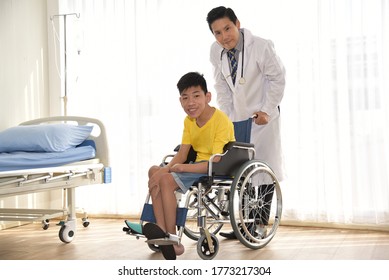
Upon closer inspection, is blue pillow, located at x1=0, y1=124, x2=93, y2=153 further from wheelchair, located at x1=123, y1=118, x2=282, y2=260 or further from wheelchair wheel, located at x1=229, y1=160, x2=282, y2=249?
wheelchair wheel, located at x1=229, y1=160, x2=282, y2=249

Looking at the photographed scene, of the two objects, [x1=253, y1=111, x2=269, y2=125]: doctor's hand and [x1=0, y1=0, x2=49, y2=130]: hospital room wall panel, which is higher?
[x1=0, y1=0, x2=49, y2=130]: hospital room wall panel

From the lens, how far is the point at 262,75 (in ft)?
9.77

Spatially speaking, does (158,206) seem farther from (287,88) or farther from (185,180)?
(287,88)

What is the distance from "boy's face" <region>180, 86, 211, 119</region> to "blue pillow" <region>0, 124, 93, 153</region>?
0.85 meters

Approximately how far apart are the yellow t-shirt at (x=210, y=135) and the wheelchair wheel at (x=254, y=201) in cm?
16

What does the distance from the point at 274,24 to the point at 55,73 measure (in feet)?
5.87

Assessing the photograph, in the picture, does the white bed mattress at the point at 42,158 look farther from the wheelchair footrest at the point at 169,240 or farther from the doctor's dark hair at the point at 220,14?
the doctor's dark hair at the point at 220,14

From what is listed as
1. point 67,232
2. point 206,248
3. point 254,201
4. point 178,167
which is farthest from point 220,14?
point 67,232

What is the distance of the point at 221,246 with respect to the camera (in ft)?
9.52

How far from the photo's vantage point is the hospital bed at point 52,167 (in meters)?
2.78

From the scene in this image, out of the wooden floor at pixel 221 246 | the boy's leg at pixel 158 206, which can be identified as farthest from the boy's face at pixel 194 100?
the wooden floor at pixel 221 246

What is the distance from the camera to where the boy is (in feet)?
7.96

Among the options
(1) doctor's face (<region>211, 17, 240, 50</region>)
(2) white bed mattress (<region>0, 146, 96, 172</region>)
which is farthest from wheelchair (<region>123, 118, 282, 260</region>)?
(2) white bed mattress (<region>0, 146, 96, 172</region>)
